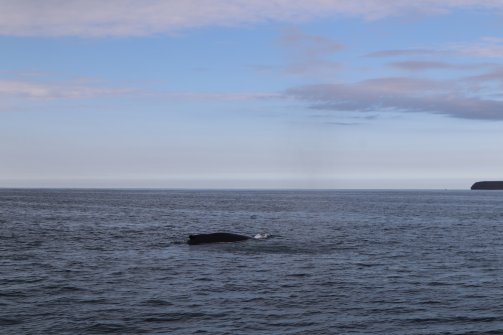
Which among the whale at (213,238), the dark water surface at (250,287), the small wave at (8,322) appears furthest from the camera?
the whale at (213,238)

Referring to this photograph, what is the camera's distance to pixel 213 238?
6078cm

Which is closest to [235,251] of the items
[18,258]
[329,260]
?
[329,260]

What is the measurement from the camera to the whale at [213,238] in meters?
59.7

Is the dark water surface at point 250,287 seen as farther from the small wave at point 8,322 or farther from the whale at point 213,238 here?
the whale at point 213,238

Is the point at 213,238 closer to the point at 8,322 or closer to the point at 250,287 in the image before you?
the point at 250,287

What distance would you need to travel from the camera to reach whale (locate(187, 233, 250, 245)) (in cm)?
5972

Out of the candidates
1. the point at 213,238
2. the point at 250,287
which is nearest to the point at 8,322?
the point at 250,287

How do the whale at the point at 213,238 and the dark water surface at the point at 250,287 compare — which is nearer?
the dark water surface at the point at 250,287

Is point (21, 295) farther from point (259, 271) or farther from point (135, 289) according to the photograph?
point (259, 271)

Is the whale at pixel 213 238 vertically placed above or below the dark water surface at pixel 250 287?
above

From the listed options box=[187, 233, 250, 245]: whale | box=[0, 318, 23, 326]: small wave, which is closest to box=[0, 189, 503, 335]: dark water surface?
box=[0, 318, 23, 326]: small wave

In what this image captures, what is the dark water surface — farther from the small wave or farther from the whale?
the whale

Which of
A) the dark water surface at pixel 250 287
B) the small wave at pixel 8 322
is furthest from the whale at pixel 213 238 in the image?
the small wave at pixel 8 322

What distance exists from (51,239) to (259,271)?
31.7 m
